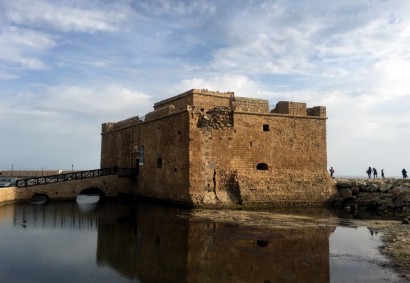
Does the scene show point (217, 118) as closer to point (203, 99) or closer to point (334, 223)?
point (203, 99)

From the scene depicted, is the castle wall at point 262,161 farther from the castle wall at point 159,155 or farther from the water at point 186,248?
the water at point 186,248

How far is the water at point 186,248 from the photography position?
7.21 metres

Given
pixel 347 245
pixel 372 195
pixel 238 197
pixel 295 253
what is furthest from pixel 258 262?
pixel 372 195

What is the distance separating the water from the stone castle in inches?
102

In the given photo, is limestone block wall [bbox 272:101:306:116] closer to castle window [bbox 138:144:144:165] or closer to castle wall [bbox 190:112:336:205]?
castle wall [bbox 190:112:336:205]

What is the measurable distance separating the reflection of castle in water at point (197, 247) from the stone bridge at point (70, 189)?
3.96 meters

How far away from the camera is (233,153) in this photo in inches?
714

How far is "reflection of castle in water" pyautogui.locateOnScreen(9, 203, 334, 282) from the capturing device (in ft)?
23.8

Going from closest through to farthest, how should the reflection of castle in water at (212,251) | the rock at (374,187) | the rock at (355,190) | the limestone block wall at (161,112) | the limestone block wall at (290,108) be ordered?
the reflection of castle in water at (212,251), the limestone block wall at (161,112), the limestone block wall at (290,108), the rock at (374,187), the rock at (355,190)

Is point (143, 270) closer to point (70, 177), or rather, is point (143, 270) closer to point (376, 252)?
point (376, 252)

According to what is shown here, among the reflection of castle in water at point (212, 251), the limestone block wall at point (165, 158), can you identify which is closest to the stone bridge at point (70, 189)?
the limestone block wall at point (165, 158)

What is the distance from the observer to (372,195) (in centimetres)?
1955

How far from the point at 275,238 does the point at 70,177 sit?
1466 cm

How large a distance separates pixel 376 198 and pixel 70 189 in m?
16.6
